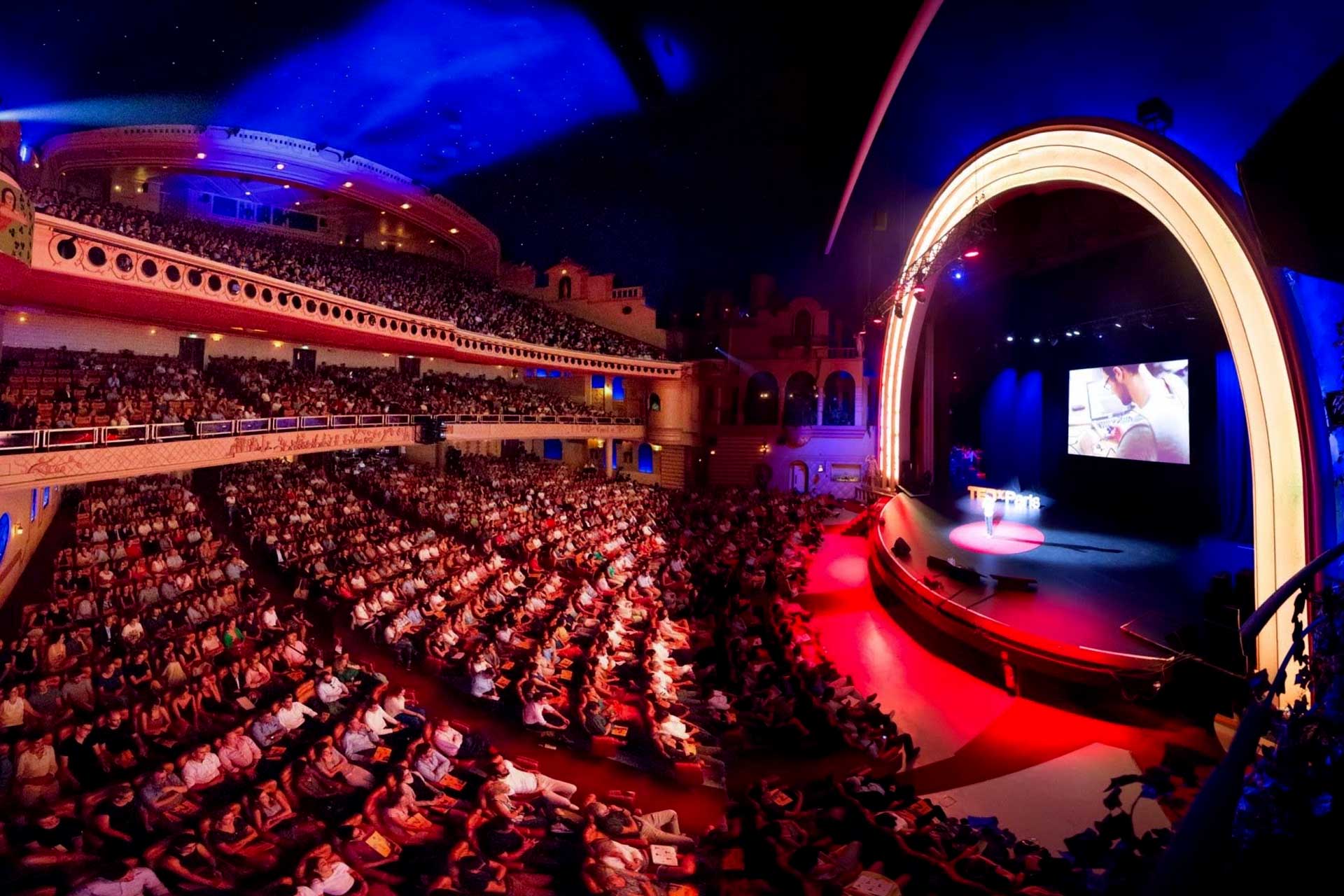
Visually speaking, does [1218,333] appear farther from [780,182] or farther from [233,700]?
[233,700]

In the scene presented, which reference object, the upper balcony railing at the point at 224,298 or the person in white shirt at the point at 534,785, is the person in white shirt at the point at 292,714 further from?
the upper balcony railing at the point at 224,298

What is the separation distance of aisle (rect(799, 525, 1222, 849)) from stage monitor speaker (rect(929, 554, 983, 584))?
1592 millimetres

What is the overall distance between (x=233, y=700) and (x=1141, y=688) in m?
11.5

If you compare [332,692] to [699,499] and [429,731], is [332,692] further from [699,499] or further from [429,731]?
[699,499]

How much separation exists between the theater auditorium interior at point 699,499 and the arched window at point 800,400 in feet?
18.0

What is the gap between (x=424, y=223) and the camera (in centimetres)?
2891

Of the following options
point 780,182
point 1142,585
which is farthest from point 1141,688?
point 780,182

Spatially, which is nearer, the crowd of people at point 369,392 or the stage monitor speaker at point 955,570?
the stage monitor speaker at point 955,570

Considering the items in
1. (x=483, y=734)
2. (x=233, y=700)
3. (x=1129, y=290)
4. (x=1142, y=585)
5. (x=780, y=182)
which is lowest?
(x=483, y=734)

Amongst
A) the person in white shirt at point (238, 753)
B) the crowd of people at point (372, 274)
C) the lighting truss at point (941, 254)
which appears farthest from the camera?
the crowd of people at point (372, 274)

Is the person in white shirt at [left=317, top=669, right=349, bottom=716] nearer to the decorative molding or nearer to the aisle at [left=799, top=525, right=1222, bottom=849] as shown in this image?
the decorative molding

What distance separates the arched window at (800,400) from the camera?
93.9 ft

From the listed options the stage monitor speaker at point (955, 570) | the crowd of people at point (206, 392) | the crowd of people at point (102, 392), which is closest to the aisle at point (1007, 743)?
the stage monitor speaker at point (955, 570)

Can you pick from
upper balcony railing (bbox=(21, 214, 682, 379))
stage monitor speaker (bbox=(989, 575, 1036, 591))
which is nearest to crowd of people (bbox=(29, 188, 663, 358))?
upper balcony railing (bbox=(21, 214, 682, 379))
